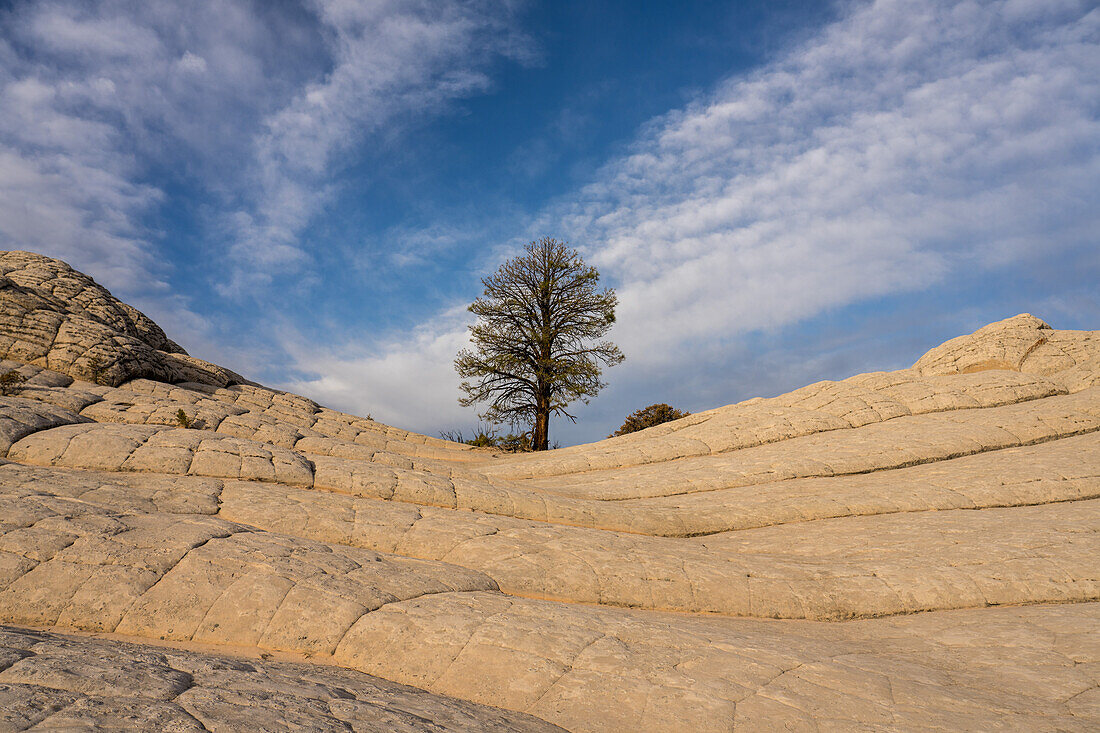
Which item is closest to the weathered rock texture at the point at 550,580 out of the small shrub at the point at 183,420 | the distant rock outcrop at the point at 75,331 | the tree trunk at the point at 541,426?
the small shrub at the point at 183,420

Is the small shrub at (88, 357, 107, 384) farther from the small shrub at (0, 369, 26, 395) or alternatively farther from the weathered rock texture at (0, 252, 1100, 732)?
the small shrub at (0, 369, 26, 395)

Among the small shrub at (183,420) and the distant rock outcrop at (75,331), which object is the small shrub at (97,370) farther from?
the small shrub at (183,420)

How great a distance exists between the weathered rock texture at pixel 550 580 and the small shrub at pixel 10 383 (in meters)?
0.28

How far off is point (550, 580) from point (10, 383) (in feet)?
50.0

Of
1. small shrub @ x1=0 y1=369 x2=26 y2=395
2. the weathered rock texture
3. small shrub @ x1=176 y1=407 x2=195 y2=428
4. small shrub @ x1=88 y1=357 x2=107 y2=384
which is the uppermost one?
small shrub @ x1=88 y1=357 x2=107 y2=384

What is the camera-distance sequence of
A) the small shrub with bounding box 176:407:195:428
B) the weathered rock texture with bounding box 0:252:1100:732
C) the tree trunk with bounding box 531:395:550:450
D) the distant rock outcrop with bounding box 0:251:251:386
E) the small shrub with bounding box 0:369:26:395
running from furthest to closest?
the tree trunk with bounding box 531:395:550:450 → the distant rock outcrop with bounding box 0:251:251:386 → the small shrub with bounding box 176:407:195:428 → the small shrub with bounding box 0:369:26:395 → the weathered rock texture with bounding box 0:252:1100:732

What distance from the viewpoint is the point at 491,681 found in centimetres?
533

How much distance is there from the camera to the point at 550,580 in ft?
27.2

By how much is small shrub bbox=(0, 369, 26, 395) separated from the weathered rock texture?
0.28 metres

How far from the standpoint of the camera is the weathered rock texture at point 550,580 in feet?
15.6

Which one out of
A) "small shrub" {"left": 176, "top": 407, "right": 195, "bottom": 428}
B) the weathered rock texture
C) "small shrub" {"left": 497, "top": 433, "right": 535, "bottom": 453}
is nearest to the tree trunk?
"small shrub" {"left": 497, "top": 433, "right": 535, "bottom": 453}

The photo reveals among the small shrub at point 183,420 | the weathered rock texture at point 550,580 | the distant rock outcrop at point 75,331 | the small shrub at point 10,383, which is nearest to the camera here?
the weathered rock texture at point 550,580

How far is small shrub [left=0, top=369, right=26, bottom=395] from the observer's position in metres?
14.0

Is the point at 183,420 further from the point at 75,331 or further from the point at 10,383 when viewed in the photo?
the point at 75,331
